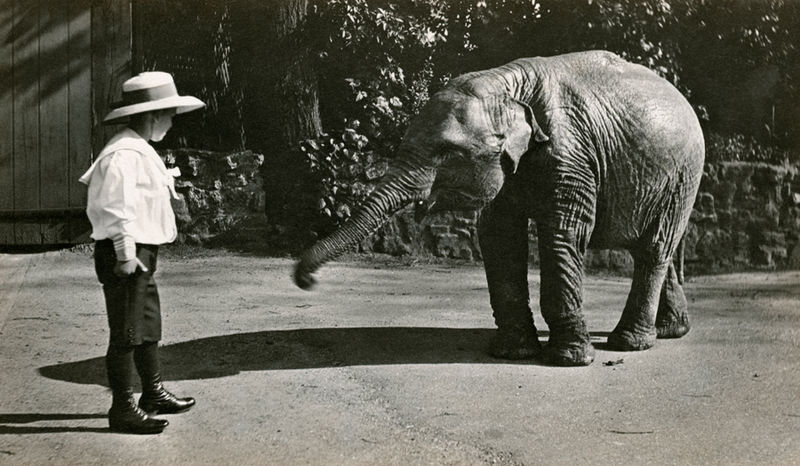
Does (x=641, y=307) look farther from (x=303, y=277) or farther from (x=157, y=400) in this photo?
(x=157, y=400)

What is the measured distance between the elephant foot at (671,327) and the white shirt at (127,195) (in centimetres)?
299

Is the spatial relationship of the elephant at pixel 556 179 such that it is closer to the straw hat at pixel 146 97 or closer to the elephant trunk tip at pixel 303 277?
the elephant trunk tip at pixel 303 277

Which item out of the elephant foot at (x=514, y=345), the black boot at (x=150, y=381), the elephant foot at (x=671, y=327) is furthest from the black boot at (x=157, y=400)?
the elephant foot at (x=671, y=327)

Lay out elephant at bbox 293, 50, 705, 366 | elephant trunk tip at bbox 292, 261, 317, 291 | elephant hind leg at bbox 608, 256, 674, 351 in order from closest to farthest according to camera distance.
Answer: elephant trunk tip at bbox 292, 261, 317, 291 → elephant at bbox 293, 50, 705, 366 → elephant hind leg at bbox 608, 256, 674, 351

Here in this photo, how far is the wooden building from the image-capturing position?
20.7 feet

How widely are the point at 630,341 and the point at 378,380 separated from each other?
4.84 ft

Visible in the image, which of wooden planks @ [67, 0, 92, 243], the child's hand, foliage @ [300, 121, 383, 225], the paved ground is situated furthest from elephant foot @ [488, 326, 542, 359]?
wooden planks @ [67, 0, 92, 243]

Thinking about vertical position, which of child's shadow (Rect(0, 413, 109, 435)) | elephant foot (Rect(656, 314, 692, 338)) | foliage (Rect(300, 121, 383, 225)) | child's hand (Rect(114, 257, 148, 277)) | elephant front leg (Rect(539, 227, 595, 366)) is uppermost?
foliage (Rect(300, 121, 383, 225))

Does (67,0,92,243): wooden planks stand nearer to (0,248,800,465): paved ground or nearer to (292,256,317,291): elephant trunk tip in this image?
(0,248,800,465): paved ground

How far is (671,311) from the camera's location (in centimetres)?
505

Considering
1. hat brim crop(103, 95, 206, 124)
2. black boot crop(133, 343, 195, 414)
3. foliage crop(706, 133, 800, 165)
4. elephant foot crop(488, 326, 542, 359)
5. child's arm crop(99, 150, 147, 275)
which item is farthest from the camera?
foliage crop(706, 133, 800, 165)

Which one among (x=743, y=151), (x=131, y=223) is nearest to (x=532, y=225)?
(x=743, y=151)

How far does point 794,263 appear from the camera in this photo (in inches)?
223

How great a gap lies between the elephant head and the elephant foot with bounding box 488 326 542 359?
30.8 inches
